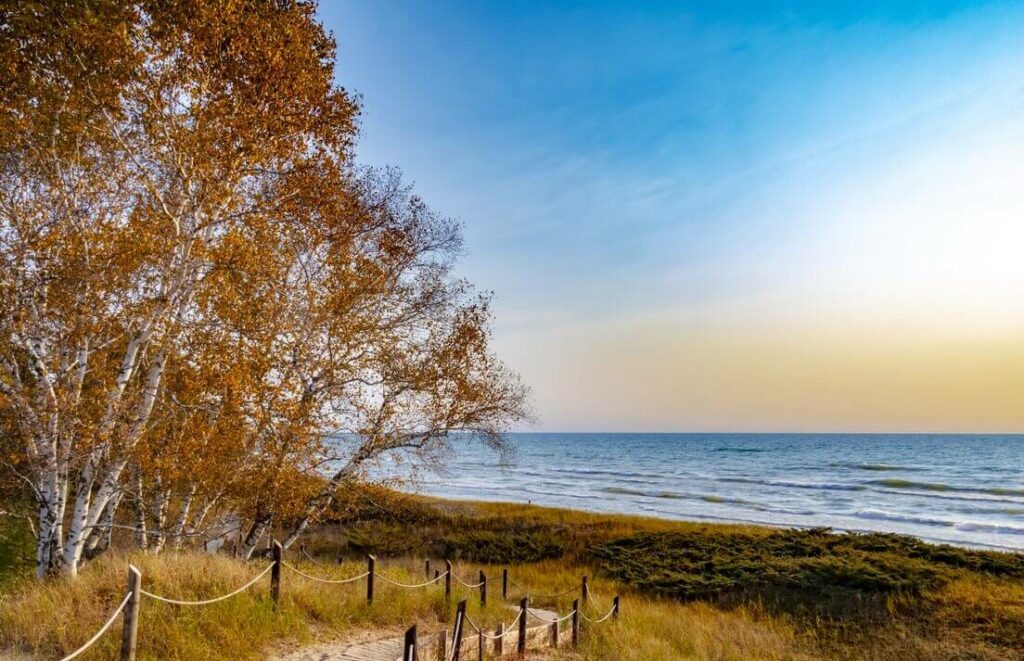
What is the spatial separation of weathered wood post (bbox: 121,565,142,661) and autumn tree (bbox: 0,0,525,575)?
3037mm

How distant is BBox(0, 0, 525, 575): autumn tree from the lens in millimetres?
9094

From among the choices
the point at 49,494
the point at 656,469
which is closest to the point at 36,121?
the point at 49,494

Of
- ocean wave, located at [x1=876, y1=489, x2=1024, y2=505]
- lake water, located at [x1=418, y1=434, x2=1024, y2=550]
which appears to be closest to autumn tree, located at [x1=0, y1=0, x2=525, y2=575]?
lake water, located at [x1=418, y1=434, x2=1024, y2=550]

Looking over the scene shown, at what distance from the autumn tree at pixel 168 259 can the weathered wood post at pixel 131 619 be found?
3.04 meters

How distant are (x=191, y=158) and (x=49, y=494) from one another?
18.4 feet

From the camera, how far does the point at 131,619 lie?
21.3 ft

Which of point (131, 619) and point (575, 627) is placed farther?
point (575, 627)

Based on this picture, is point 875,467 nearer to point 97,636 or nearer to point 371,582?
point 371,582

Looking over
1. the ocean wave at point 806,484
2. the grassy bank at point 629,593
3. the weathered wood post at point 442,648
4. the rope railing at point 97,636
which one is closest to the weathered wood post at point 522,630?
the grassy bank at point 629,593

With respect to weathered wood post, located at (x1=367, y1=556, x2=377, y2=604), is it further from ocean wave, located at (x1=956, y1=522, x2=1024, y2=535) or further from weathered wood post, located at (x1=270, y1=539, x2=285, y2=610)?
ocean wave, located at (x1=956, y1=522, x2=1024, y2=535)

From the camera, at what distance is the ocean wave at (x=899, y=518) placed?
36.2 metres

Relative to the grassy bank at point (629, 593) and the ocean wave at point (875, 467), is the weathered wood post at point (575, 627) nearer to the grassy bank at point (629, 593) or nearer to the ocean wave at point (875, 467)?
the grassy bank at point (629, 593)

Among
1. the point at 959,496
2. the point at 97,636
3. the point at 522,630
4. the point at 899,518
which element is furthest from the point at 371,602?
the point at 959,496

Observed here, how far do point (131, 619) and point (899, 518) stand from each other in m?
43.4
